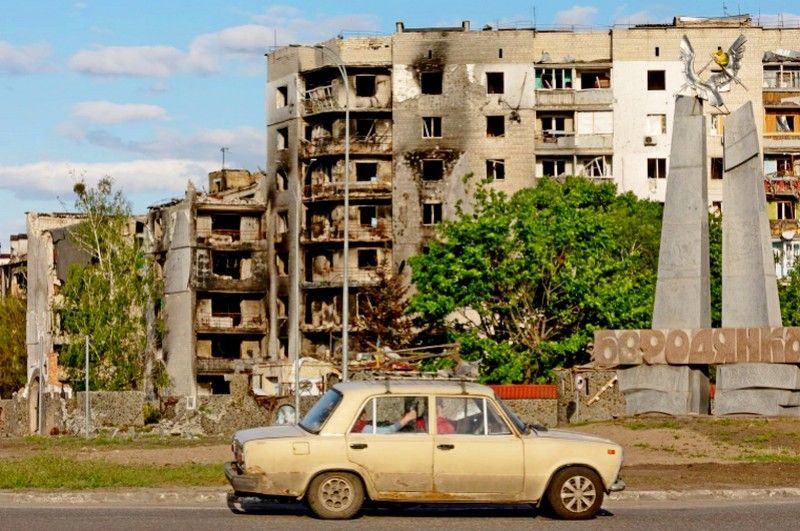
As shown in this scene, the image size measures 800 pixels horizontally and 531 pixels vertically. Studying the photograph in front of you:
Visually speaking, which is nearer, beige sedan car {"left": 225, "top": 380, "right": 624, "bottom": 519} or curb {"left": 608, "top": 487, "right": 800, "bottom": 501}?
beige sedan car {"left": 225, "top": 380, "right": 624, "bottom": 519}

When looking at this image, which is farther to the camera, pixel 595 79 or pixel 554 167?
pixel 595 79

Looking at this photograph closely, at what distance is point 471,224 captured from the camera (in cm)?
7169

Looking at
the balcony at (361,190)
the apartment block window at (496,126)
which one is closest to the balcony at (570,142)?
the apartment block window at (496,126)

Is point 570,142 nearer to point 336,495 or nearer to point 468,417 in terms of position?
point 468,417

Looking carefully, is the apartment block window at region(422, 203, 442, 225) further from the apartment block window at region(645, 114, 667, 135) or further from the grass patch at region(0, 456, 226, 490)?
the grass patch at region(0, 456, 226, 490)

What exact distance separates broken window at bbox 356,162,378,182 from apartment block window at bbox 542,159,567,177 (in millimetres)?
8722

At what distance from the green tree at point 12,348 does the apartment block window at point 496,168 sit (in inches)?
1281

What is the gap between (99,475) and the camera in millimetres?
25031

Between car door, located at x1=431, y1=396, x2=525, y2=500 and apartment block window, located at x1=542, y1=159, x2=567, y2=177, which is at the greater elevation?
apartment block window, located at x1=542, y1=159, x2=567, y2=177

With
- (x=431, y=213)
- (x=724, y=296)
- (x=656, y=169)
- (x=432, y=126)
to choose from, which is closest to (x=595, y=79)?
(x=656, y=169)

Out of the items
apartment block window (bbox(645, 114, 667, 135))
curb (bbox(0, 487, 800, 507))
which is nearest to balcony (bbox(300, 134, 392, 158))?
apartment block window (bbox(645, 114, 667, 135))

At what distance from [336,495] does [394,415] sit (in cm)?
120

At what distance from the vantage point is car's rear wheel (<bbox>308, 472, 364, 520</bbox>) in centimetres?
2017

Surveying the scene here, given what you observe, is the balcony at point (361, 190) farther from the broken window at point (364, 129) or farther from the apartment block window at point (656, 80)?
the apartment block window at point (656, 80)
